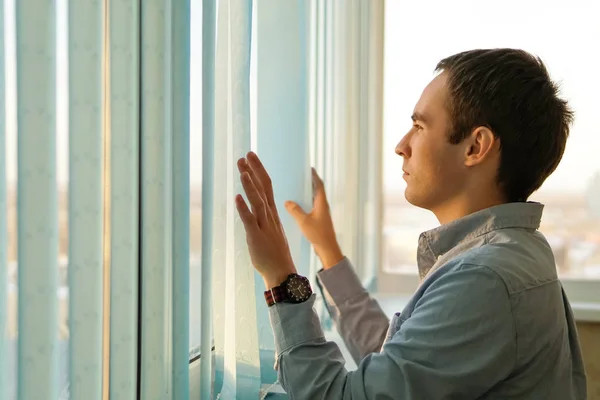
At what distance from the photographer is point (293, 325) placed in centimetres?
94

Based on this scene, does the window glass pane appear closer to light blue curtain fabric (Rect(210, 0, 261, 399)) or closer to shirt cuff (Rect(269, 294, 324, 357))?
light blue curtain fabric (Rect(210, 0, 261, 399))

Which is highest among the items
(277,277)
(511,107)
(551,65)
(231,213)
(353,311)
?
(551,65)

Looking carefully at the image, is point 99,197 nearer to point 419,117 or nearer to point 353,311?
point 419,117

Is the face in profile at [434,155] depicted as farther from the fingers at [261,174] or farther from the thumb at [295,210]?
the thumb at [295,210]

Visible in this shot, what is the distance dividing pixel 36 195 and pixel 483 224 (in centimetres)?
64

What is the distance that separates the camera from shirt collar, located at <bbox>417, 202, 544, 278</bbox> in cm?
96

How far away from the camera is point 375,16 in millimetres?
2311

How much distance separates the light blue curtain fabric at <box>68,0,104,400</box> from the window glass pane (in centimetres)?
167

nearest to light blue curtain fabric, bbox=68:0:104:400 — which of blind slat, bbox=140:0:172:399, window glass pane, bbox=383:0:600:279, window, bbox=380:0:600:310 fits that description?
blind slat, bbox=140:0:172:399

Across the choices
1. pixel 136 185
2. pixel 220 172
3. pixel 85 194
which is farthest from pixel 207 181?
pixel 85 194

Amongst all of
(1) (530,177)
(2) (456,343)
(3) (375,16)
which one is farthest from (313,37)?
(2) (456,343)

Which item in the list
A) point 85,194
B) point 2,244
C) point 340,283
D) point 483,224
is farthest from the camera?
point 340,283

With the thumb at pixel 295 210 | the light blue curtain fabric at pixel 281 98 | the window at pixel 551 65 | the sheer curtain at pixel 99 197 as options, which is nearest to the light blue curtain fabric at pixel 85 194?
the sheer curtain at pixel 99 197

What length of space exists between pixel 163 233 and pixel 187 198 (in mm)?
77
